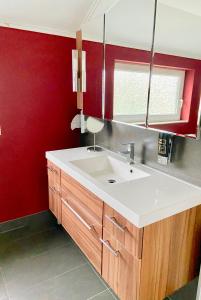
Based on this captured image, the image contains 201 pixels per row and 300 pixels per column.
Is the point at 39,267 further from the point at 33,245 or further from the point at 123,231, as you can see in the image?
the point at 123,231

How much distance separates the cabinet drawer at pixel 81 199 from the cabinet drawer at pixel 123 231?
7cm

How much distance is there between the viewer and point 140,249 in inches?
38.3

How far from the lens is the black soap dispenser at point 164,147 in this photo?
131 centimetres

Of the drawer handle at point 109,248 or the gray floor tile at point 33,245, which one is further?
the gray floor tile at point 33,245

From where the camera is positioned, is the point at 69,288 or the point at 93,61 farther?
the point at 93,61

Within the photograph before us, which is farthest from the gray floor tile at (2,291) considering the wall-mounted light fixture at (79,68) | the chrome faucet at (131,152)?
the wall-mounted light fixture at (79,68)

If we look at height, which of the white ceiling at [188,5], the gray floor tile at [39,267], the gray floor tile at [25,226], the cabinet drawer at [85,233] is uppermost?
the white ceiling at [188,5]

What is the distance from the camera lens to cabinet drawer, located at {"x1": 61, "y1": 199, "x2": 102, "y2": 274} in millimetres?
1303

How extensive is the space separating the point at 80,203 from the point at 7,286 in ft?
2.83

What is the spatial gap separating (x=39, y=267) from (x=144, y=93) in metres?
1.59

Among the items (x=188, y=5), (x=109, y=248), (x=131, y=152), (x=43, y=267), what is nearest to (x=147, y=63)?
(x=188, y=5)

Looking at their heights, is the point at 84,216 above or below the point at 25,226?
above

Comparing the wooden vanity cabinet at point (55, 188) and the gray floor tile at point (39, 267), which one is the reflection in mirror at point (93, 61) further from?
the gray floor tile at point (39, 267)

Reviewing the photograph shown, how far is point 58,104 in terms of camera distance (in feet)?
7.07
